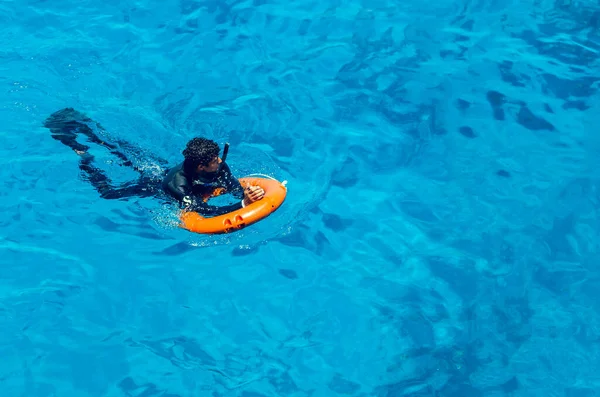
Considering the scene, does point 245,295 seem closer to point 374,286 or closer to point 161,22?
point 374,286

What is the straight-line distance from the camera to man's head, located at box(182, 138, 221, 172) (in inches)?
270

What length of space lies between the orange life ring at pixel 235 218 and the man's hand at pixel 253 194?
58 millimetres

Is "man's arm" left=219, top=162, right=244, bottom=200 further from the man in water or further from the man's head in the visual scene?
the man's head

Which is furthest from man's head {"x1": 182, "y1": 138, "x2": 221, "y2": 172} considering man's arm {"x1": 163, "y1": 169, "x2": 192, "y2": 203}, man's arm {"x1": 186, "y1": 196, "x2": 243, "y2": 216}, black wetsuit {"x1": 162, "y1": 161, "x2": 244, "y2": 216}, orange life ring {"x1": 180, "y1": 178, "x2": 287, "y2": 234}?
orange life ring {"x1": 180, "y1": 178, "x2": 287, "y2": 234}

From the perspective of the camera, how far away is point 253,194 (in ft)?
23.7

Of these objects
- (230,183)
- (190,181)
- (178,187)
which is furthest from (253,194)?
(178,187)

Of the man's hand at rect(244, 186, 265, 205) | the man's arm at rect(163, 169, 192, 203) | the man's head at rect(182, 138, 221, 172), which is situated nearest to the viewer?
the man's head at rect(182, 138, 221, 172)

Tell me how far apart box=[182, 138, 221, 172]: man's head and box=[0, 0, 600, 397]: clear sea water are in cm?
70

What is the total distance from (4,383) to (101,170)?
8.77ft

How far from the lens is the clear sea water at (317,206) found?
20.5ft

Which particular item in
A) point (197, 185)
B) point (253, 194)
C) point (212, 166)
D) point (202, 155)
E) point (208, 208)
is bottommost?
point (208, 208)

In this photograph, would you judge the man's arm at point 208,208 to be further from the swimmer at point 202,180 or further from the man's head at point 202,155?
the man's head at point 202,155

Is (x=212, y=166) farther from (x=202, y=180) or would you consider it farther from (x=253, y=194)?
(x=253, y=194)

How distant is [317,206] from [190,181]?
4.78 ft
